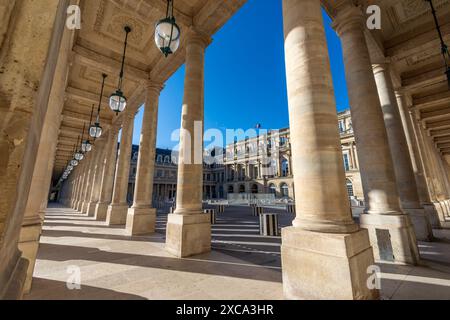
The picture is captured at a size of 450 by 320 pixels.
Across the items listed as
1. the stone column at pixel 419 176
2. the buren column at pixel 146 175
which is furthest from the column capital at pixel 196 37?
the stone column at pixel 419 176

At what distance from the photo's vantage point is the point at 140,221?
8.98 m

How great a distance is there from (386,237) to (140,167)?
9.63 metres

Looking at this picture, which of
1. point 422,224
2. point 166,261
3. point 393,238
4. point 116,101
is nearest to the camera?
point 166,261

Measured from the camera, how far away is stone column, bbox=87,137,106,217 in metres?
16.6

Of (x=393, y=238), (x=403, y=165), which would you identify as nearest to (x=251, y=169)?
(x=403, y=165)

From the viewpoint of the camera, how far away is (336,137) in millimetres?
3475

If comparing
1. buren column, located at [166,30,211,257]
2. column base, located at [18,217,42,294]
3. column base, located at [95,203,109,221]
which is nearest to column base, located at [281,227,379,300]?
buren column, located at [166,30,211,257]

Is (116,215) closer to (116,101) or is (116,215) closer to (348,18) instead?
(116,101)

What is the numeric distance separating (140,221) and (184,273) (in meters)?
5.34

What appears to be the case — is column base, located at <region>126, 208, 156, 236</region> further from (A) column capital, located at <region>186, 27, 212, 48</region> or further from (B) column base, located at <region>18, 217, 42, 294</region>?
(A) column capital, located at <region>186, 27, 212, 48</region>

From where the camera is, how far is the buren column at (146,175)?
902 cm

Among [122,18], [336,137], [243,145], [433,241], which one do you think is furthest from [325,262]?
[243,145]

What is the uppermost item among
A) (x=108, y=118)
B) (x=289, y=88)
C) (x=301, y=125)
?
(x=108, y=118)

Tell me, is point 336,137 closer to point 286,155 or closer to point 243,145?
point 286,155
